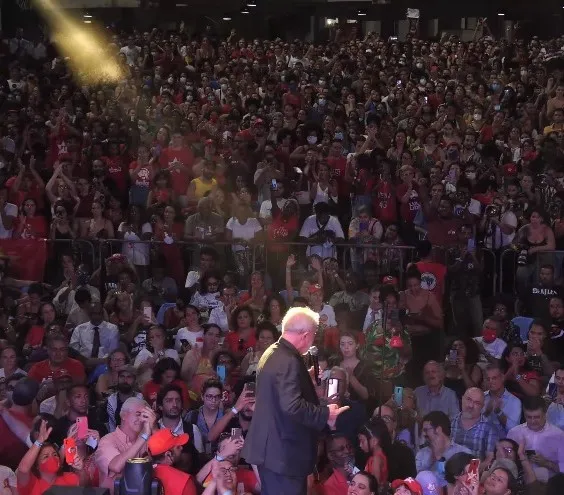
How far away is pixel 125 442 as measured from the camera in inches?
320

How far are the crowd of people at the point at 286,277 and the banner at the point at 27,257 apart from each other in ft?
0.25

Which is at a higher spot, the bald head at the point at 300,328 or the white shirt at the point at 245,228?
the bald head at the point at 300,328

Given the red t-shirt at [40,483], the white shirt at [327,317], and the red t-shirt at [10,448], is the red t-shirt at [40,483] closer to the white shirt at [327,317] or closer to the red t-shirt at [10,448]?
the red t-shirt at [10,448]

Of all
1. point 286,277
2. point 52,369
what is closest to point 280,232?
point 286,277

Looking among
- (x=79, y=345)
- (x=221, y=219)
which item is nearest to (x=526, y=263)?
(x=221, y=219)

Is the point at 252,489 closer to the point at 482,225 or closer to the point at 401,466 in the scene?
the point at 401,466

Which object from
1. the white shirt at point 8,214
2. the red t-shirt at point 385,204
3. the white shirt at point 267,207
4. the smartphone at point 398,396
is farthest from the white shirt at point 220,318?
the white shirt at point 8,214

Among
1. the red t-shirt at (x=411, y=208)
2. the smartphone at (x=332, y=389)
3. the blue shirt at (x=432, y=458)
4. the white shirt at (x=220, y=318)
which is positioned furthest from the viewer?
the red t-shirt at (x=411, y=208)

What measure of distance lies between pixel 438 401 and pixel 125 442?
2707mm

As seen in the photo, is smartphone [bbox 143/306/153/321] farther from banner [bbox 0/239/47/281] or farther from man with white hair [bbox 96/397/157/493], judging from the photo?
man with white hair [bbox 96/397/157/493]

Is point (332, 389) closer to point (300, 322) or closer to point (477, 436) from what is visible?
point (300, 322)

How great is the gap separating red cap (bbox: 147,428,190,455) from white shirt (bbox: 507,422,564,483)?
2455 millimetres

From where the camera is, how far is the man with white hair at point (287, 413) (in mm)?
6465

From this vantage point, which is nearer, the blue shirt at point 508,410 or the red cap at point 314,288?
the blue shirt at point 508,410
